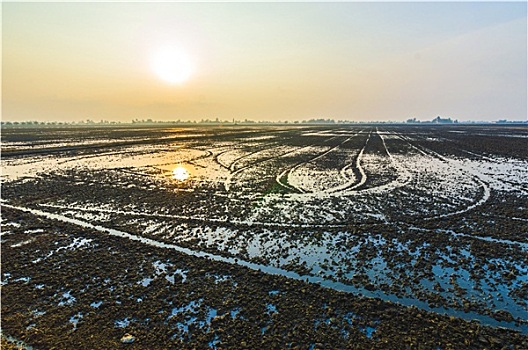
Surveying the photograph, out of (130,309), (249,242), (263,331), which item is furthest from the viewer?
(249,242)

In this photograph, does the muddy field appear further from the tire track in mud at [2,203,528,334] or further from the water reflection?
the water reflection

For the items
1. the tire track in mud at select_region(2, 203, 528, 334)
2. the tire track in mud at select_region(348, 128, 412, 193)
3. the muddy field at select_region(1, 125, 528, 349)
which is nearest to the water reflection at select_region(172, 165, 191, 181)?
the muddy field at select_region(1, 125, 528, 349)

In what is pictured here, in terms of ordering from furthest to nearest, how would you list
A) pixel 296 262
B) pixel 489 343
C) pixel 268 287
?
pixel 296 262 < pixel 268 287 < pixel 489 343

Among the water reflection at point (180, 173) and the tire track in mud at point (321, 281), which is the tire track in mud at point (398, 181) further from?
the water reflection at point (180, 173)

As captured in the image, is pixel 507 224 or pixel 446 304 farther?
pixel 507 224

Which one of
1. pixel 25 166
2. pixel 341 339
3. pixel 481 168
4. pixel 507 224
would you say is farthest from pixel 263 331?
pixel 25 166

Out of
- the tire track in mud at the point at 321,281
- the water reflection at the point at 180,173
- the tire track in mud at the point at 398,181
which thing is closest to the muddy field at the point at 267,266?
the tire track in mud at the point at 321,281

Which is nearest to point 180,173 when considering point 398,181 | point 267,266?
point 398,181

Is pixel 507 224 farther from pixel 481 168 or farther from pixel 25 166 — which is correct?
pixel 25 166
